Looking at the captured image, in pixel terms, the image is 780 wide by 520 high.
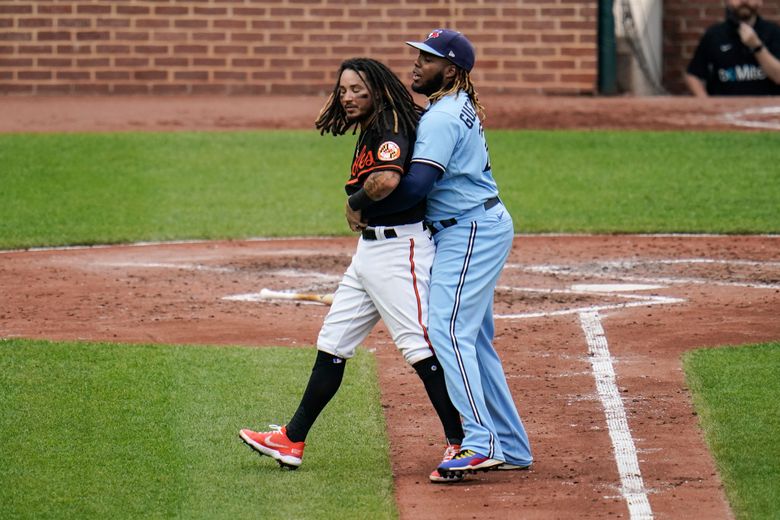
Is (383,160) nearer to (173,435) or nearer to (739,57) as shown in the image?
(173,435)

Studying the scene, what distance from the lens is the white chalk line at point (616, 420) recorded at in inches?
214

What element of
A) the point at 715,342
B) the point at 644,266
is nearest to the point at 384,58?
the point at 644,266

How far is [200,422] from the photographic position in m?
6.51

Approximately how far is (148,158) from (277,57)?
3467 millimetres

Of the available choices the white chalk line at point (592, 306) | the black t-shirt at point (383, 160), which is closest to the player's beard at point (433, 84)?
the black t-shirt at point (383, 160)

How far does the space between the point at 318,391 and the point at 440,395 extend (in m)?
0.50

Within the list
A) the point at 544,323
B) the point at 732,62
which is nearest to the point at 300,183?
the point at 732,62

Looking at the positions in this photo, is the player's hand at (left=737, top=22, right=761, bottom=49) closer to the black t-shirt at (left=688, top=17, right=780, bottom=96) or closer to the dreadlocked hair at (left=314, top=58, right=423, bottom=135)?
the black t-shirt at (left=688, top=17, right=780, bottom=96)

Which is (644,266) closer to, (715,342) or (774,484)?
(715,342)

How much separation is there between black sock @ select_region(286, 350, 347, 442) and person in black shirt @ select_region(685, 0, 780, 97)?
38.8ft

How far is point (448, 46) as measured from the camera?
5562 millimetres

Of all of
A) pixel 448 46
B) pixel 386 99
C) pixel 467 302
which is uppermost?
pixel 448 46

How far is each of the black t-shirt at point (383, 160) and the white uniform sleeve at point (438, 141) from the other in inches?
2.6

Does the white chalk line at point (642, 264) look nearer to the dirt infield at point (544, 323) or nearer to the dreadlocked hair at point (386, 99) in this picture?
the dirt infield at point (544, 323)
